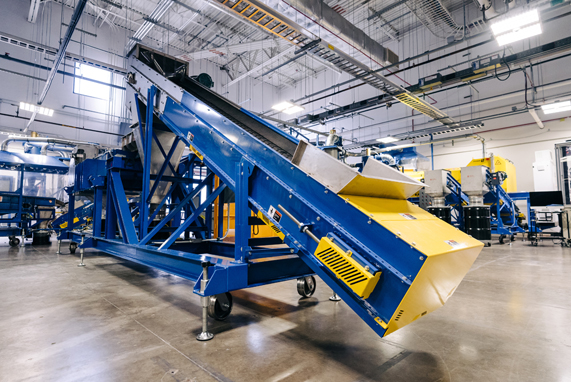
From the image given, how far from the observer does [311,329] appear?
2510mm

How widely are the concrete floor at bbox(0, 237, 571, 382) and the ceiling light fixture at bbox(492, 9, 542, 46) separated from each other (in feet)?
16.0

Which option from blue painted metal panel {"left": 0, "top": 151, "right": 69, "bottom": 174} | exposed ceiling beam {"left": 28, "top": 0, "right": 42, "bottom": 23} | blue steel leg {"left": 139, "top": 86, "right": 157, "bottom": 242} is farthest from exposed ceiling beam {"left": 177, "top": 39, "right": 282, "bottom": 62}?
blue steel leg {"left": 139, "top": 86, "right": 157, "bottom": 242}

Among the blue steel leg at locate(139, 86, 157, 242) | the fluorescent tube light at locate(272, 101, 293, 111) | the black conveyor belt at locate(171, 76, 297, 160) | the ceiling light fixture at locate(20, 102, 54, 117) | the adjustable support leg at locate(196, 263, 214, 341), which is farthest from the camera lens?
the ceiling light fixture at locate(20, 102, 54, 117)

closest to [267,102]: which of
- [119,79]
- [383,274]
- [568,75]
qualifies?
[119,79]

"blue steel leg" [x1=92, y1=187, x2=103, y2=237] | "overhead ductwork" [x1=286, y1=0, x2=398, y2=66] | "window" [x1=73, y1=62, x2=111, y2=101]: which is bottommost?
"blue steel leg" [x1=92, y1=187, x2=103, y2=237]

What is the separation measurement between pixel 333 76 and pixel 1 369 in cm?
1632

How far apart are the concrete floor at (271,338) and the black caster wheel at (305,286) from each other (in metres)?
0.12

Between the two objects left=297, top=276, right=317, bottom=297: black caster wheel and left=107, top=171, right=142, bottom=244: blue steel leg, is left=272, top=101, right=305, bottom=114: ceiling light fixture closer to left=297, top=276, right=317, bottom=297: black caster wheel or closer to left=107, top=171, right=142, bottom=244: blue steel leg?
left=107, top=171, right=142, bottom=244: blue steel leg

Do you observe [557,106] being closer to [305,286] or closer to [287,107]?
[287,107]

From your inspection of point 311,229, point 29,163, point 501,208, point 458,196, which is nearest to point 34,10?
point 29,163

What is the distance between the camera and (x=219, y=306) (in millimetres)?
2668

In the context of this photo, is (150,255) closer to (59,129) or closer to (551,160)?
(59,129)

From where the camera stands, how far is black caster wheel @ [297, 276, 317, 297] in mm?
3459

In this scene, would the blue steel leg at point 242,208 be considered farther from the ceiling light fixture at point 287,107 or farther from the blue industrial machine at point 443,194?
the ceiling light fixture at point 287,107
